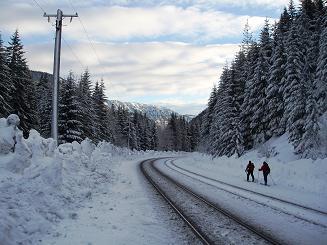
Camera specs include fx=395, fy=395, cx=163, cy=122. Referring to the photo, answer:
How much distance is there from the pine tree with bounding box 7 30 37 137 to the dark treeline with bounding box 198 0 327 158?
904 inches

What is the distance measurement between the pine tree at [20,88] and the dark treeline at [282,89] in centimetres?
2297

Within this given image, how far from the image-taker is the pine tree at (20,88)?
41312 mm

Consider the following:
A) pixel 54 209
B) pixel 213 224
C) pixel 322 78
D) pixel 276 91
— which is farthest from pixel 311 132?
pixel 54 209

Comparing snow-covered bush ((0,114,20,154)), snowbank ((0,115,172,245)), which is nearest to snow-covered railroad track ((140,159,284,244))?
snowbank ((0,115,172,245))

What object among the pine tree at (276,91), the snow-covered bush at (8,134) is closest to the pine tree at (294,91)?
the pine tree at (276,91)

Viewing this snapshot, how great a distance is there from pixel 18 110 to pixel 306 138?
93.3 feet

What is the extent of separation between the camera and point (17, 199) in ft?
31.1

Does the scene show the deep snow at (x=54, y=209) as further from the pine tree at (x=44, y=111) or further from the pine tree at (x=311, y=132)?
the pine tree at (x=44, y=111)

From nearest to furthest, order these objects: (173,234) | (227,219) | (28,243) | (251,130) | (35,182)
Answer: (28,243) < (173,234) < (35,182) < (227,219) < (251,130)

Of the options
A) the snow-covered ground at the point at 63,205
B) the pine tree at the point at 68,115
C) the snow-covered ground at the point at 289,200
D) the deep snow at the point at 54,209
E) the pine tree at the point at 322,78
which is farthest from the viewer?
the pine tree at the point at 68,115

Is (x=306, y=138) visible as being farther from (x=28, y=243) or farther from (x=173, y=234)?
(x=28, y=243)

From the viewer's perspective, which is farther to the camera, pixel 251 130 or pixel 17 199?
pixel 251 130

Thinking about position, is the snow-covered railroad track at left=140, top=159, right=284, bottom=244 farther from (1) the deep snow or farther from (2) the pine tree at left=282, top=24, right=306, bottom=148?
(2) the pine tree at left=282, top=24, right=306, bottom=148

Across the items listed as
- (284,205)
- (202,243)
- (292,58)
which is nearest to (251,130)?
(292,58)
